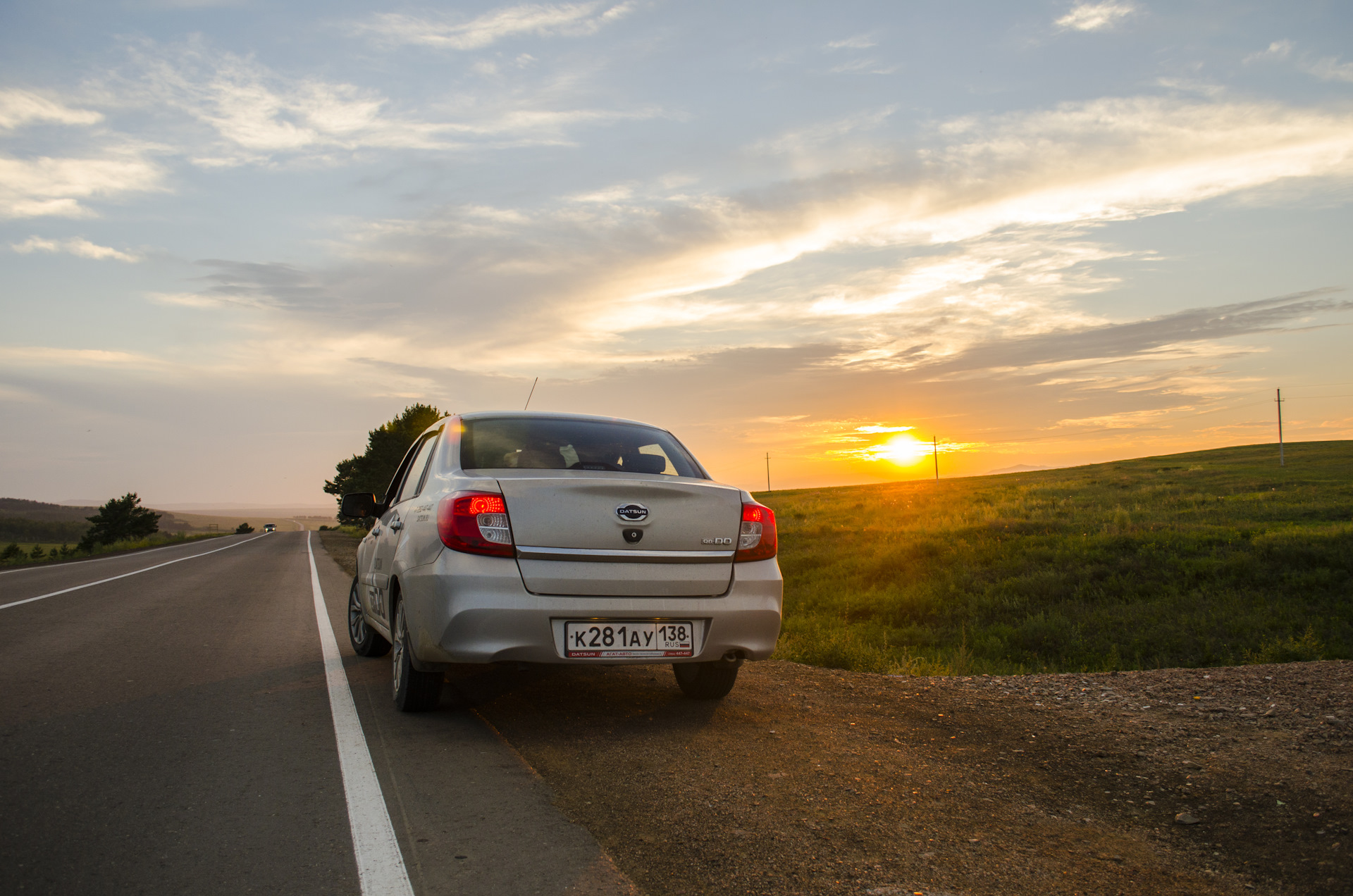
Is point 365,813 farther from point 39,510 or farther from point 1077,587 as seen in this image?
point 39,510

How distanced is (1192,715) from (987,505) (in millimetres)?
20942

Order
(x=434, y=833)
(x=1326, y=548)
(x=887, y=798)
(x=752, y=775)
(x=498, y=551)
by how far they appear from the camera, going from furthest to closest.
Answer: (x=1326, y=548) → (x=498, y=551) → (x=752, y=775) → (x=887, y=798) → (x=434, y=833)

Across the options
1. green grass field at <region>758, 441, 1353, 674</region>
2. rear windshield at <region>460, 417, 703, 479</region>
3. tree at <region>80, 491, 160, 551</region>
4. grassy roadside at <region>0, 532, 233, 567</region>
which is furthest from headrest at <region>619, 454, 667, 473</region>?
tree at <region>80, 491, 160, 551</region>

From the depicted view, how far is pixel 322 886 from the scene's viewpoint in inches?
108

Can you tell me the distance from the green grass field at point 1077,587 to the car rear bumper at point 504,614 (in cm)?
320

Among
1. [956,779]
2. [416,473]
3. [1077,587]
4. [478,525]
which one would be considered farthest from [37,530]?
[956,779]

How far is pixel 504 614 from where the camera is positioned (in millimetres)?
4215

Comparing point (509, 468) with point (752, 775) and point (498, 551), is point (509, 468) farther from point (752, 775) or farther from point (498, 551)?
point (752, 775)

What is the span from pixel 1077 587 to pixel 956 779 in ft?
34.3

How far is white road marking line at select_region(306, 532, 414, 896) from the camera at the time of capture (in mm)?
2760

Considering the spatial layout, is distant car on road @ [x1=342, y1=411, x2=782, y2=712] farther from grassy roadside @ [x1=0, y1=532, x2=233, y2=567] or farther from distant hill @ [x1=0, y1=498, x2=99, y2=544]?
distant hill @ [x1=0, y1=498, x2=99, y2=544]

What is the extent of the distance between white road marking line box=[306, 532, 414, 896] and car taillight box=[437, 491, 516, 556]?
112cm

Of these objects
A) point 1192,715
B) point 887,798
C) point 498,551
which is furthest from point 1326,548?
point 498,551

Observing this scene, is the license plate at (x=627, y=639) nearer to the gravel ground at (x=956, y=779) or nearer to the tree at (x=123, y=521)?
the gravel ground at (x=956, y=779)
